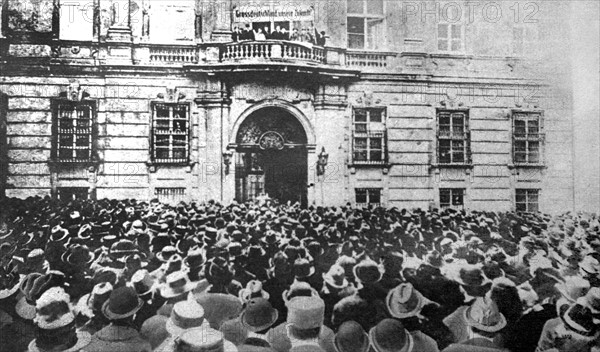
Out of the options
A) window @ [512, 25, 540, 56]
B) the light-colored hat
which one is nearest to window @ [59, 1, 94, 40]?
the light-colored hat

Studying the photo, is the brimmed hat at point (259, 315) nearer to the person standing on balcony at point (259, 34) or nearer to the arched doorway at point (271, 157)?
the arched doorway at point (271, 157)

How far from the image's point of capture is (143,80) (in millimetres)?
1697

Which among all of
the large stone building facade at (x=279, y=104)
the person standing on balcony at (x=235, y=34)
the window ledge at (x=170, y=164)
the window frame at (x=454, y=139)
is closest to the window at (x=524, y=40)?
the large stone building facade at (x=279, y=104)

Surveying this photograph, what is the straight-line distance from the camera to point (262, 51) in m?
1.68

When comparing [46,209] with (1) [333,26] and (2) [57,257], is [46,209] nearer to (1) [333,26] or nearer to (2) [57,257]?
(2) [57,257]

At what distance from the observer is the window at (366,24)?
5.72ft

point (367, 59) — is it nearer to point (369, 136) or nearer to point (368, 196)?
point (369, 136)

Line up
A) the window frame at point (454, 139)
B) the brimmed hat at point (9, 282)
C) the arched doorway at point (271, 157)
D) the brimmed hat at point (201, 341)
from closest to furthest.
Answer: the brimmed hat at point (201, 341)
the brimmed hat at point (9, 282)
the arched doorway at point (271, 157)
the window frame at point (454, 139)

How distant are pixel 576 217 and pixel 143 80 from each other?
69.4 inches

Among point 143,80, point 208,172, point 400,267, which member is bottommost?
point 400,267

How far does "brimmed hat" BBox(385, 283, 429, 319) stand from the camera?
1.56 m

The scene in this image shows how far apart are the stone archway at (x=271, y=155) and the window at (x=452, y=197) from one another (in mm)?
543

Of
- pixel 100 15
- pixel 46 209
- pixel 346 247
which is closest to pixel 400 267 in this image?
pixel 346 247

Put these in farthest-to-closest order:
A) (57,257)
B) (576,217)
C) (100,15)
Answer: (576,217)
(100,15)
(57,257)
